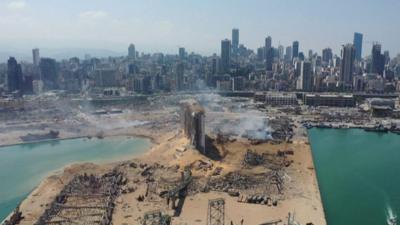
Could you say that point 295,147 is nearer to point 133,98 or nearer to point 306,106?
point 306,106

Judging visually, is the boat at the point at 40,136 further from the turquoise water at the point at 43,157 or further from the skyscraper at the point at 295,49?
the skyscraper at the point at 295,49

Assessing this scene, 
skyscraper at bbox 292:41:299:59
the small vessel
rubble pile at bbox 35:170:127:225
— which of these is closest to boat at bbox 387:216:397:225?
the small vessel

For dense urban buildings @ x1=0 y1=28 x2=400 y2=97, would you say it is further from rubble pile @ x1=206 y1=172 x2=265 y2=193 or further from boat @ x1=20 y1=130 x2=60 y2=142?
rubble pile @ x1=206 y1=172 x2=265 y2=193

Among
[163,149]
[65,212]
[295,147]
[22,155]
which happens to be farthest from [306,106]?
[65,212]

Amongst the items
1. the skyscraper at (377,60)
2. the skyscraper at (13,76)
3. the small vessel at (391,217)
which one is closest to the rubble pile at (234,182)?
the small vessel at (391,217)

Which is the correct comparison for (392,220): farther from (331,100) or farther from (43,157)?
(331,100)

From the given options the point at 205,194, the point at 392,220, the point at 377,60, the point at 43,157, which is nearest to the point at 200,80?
the point at 377,60
